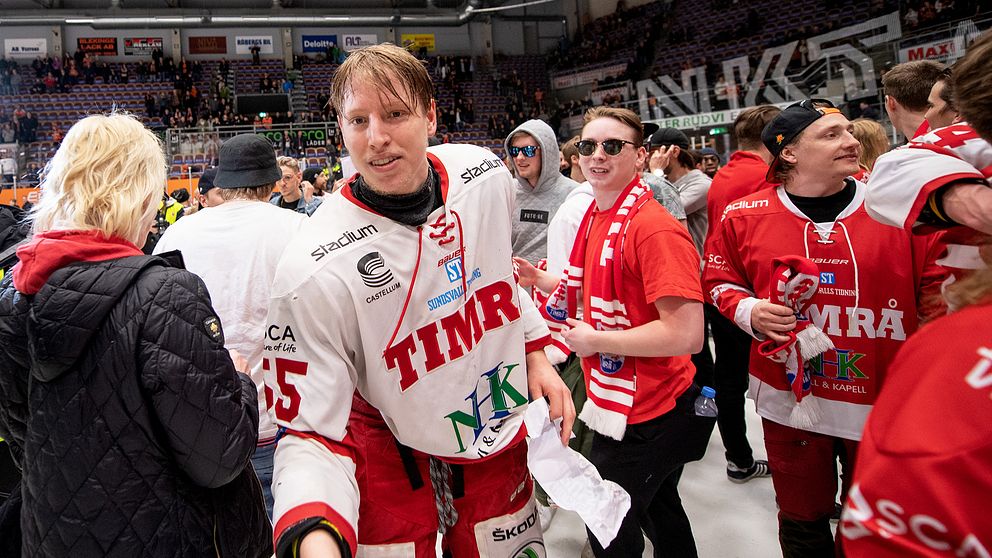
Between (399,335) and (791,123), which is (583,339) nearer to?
(399,335)

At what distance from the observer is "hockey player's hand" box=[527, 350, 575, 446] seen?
159 centimetres

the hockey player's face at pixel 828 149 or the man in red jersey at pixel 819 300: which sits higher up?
the hockey player's face at pixel 828 149

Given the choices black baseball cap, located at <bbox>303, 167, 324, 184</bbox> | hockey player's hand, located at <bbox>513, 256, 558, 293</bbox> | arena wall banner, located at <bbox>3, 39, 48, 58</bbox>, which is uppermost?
arena wall banner, located at <bbox>3, 39, 48, 58</bbox>

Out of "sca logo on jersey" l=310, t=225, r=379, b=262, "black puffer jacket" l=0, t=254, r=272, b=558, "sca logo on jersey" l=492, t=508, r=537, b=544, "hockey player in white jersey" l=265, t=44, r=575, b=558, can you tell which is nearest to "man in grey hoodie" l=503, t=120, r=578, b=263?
"hockey player in white jersey" l=265, t=44, r=575, b=558

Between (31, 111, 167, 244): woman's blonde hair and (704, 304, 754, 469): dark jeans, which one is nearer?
(31, 111, 167, 244): woman's blonde hair

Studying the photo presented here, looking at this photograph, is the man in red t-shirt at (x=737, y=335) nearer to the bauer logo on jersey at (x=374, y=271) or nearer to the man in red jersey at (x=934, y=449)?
the bauer logo on jersey at (x=374, y=271)

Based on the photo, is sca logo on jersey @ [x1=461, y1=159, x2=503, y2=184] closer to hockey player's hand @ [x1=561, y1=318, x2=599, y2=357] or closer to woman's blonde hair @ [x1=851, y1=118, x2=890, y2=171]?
hockey player's hand @ [x1=561, y1=318, x2=599, y2=357]

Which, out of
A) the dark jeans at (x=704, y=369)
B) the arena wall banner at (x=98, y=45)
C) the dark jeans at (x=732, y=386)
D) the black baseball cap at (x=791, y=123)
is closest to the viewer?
the black baseball cap at (x=791, y=123)

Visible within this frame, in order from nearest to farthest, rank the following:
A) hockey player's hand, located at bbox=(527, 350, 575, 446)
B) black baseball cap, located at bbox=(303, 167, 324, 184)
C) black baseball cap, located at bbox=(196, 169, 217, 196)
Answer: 1. hockey player's hand, located at bbox=(527, 350, 575, 446)
2. black baseball cap, located at bbox=(196, 169, 217, 196)
3. black baseball cap, located at bbox=(303, 167, 324, 184)

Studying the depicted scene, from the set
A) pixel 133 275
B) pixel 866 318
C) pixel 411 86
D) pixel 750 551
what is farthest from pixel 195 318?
pixel 750 551

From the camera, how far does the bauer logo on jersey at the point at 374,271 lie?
4.44ft

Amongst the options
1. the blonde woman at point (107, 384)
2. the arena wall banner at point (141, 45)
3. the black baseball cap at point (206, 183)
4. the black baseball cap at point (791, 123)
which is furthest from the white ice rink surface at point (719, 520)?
the arena wall banner at point (141, 45)

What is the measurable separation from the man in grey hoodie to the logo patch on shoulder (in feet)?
7.44

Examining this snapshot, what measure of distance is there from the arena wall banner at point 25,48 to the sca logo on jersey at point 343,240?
2673cm
